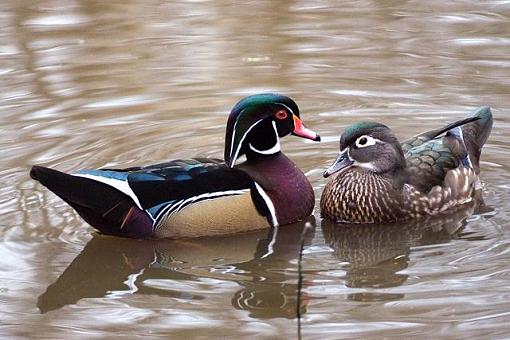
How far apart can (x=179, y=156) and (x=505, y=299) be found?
329 centimetres

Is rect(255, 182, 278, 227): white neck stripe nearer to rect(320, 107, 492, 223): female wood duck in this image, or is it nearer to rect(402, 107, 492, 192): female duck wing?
rect(320, 107, 492, 223): female wood duck

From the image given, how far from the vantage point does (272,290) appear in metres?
6.65

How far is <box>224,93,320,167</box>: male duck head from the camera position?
25.2 feet

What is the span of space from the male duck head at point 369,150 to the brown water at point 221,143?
0.40 metres

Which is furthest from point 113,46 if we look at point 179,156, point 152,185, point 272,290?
point 272,290

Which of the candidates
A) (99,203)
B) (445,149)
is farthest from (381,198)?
(99,203)

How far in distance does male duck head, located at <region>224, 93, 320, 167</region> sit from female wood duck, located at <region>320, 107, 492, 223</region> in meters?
0.30

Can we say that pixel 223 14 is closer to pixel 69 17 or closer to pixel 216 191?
pixel 69 17

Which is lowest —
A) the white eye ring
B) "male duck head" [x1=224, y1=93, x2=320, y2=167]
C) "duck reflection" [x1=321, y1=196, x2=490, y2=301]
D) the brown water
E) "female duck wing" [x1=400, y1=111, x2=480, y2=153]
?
"duck reflection" [x1=321, y1=196, x2=490, y2=301]

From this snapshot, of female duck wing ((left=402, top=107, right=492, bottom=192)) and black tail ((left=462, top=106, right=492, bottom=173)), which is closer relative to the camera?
female duck wing ((left=402, top=107, right=492, bottom=192))

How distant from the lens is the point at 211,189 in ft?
24.7

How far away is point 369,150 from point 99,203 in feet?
5.55

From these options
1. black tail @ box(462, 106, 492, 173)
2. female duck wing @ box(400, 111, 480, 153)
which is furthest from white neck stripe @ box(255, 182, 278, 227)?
black tail @ box(462, 106, 492, 173)

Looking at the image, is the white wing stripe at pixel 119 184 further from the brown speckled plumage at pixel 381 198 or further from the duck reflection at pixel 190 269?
the brown speckled plumage at pixel 381 198
